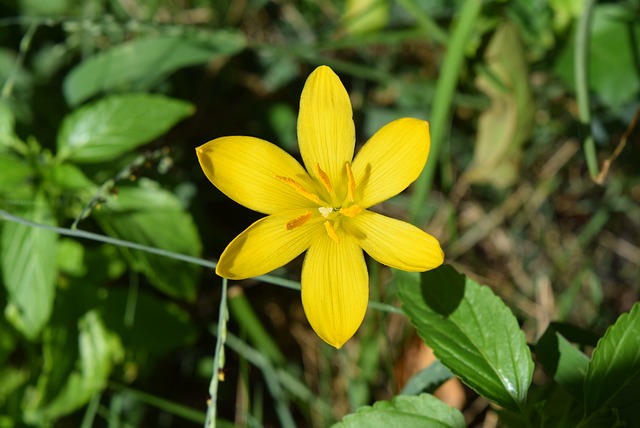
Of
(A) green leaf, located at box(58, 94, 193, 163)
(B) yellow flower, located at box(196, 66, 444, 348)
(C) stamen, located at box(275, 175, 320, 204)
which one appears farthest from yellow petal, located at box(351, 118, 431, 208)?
(A) green leaf, located at box(58, 94, 193, 163)

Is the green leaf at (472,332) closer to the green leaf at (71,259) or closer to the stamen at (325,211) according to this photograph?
the stamen at (325,211)

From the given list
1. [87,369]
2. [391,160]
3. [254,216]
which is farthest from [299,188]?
[254,216]

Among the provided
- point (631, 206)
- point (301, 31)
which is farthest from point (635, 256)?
point (301, 31)

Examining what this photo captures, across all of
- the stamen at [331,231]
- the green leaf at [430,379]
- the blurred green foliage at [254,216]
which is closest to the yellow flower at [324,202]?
the stamen at [331,231]

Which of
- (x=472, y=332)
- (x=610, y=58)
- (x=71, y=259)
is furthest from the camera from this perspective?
(x=610, y=58)

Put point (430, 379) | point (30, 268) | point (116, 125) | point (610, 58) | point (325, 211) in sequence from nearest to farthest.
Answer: point (325, 211)
point (430, 379)
point (30, 268)
point (116, 125)
point (610, 58)

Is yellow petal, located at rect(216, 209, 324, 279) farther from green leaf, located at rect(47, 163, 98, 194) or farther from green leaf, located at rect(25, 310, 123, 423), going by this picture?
green leaf, located at rect(25, 310, 123, 423)

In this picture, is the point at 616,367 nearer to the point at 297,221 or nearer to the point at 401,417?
the point at 401,417
